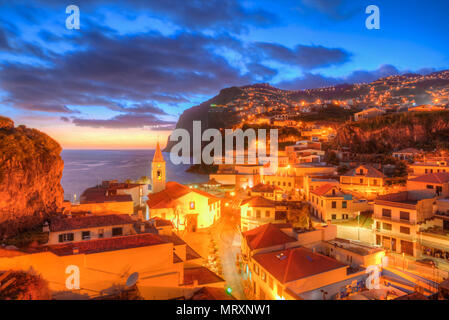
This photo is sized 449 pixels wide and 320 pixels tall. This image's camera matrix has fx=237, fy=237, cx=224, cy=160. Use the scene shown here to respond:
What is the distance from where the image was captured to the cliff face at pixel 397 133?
35.9 m

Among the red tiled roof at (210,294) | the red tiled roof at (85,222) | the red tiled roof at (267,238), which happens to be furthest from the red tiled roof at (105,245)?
the red tiled roof at (267,238)

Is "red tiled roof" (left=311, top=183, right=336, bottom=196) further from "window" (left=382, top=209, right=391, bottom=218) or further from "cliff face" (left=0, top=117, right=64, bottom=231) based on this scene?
"cliff face" (left=0, top=117, right=64, bottom=231)

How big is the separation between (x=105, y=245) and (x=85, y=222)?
9.41ft

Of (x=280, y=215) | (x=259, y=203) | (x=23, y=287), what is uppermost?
(x=259, y=203)

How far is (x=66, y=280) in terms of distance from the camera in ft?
25.8

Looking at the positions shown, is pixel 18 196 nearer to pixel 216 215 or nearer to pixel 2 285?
pixel 2 285

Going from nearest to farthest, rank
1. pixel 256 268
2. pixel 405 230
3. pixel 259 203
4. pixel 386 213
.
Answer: pixel 256 268 < pixel 405 230 < pixel 386 213 < pixel 259 203

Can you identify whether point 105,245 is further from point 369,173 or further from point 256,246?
point 369,173

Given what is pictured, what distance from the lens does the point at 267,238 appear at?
12.5 m

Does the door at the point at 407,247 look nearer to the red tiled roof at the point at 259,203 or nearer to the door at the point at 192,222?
the red tiled roof at the point at 259,203

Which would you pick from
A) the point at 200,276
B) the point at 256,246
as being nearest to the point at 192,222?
the point at 256,246
